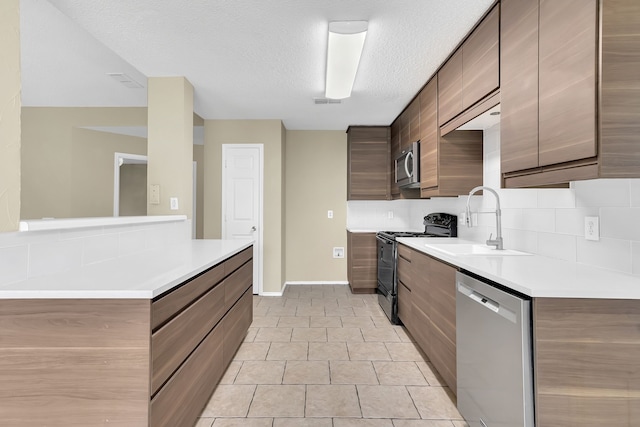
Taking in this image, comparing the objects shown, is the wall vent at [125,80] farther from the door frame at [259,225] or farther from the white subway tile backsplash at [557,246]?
the white subway tile backsplash at [557,246]

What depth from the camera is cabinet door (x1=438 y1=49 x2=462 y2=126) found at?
237 centimetres

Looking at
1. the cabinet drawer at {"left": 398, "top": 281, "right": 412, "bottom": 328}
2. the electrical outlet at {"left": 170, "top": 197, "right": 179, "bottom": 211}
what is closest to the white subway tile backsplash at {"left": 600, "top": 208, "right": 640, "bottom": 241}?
the cabinet drawer at {"left": 398, "top": 281, "right": 412, "bottom": 328}

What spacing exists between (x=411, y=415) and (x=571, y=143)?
64.3 inches

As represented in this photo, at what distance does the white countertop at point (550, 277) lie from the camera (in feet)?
3.69

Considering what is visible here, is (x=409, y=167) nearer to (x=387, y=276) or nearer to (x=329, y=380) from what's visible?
(x=387, y=276)

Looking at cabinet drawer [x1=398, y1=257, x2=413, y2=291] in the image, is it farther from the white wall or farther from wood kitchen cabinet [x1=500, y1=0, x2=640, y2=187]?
wood kitchen cabinet [x1=500, y1=0, x2=640, y2=187]

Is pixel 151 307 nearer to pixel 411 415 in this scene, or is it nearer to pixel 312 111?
pixel 411 415

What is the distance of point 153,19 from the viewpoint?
6.76 ft

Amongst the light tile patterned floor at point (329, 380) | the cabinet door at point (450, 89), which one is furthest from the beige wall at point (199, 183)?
the cabinet door at point (450, 89)

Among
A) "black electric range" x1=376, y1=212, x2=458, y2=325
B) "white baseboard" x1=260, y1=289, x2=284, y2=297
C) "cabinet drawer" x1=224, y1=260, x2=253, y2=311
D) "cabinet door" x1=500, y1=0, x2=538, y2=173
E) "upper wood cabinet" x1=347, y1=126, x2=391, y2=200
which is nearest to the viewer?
"cabinet door" x1=500, y1=0, x2=538, y2=173

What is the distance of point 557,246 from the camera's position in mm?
1814

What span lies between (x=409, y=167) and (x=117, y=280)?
3074mm

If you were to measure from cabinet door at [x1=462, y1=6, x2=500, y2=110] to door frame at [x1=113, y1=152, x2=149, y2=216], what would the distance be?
2.80 metres

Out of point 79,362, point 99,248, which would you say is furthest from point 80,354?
point 99,248
